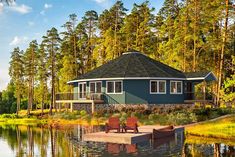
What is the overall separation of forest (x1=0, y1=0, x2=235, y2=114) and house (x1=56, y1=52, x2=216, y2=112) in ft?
23.0

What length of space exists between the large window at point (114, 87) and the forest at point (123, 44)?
12.1 meters

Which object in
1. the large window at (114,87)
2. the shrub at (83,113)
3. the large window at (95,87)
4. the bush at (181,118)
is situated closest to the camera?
the bush at (181,118)

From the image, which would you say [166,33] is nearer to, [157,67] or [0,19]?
[157,67]

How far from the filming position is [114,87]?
4006 centimetres

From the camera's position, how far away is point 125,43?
58.9m

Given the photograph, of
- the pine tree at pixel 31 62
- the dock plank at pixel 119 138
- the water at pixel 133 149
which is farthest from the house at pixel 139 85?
the pine tree at pixel 31 62

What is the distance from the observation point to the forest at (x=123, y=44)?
49.2 meters

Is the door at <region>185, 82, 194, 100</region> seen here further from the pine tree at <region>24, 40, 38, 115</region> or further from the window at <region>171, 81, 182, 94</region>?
the pine tree at <region>24, 40, 38, 115</region>

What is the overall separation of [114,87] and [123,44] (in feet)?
68.0

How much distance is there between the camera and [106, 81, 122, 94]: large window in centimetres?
3988

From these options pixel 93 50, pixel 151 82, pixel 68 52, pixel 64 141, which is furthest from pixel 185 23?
pixel 64 141

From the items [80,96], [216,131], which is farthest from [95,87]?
[216,131]

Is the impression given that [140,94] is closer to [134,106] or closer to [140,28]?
[134,106]

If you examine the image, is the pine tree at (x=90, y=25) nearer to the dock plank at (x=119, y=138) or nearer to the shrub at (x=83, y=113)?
the shrub at (x=83, y=113)
